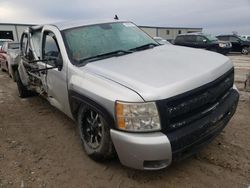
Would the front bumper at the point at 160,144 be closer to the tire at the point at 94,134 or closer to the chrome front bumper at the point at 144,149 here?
the chrome front bumper at the point at 144,149

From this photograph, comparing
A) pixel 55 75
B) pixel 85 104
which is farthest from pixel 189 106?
pixel 55 75

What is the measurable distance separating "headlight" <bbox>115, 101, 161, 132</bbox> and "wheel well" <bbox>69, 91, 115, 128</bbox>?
16cm

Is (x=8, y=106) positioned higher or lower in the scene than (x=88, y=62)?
lower

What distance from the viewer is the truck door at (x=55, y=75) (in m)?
3.86

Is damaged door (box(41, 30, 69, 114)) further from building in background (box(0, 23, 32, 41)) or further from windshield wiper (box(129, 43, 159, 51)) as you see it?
Answer: building in background (box(0, 23, 32, 41))

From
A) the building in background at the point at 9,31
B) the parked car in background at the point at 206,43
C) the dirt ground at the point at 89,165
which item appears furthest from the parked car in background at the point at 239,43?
the building in background at the point at 9,31

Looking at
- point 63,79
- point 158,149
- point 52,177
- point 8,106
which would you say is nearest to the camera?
point 158,149

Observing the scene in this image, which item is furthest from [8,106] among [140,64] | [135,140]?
[135,140]

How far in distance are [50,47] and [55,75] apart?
65cm

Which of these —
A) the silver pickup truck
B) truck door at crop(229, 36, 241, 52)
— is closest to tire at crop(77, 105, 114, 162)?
the silver pickup truck

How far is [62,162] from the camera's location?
3.57 meters

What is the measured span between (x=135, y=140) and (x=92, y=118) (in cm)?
92

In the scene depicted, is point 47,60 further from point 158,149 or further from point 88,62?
point 158,149

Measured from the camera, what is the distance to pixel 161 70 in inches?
120
